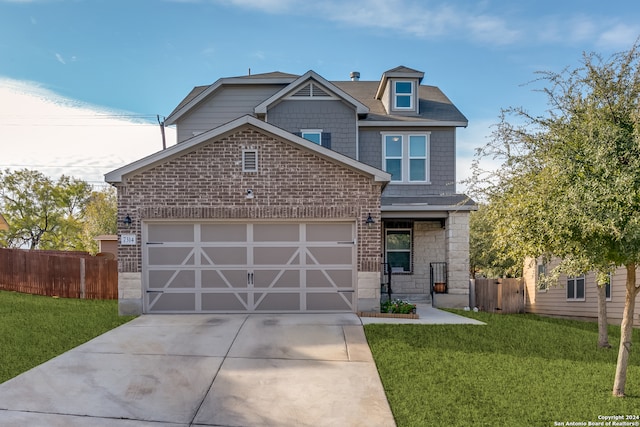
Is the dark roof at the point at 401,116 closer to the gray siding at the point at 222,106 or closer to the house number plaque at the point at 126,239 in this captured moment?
the gray siding at the point at 222,106

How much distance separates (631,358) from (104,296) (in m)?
14.9

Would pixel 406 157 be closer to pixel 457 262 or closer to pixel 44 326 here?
pixel 457 262

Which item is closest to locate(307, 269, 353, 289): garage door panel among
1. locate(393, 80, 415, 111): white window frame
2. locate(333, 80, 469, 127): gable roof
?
locate(333, 80, 469, 127): gable roof

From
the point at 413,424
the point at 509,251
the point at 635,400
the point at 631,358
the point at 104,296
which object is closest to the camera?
the point at 413,424

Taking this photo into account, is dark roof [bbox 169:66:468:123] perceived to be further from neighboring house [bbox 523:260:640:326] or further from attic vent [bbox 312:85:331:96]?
neighboring house [bbox 523:260:640:326]

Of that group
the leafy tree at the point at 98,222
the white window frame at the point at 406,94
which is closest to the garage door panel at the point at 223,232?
the white window frame at the point at 406,94

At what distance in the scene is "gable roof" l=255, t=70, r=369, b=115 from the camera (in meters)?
15.9

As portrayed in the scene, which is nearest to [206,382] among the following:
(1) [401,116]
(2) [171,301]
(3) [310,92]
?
(2) [171,301]

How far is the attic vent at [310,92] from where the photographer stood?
16.2 meters

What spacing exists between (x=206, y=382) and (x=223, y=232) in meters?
5.46

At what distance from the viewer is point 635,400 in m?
6.45

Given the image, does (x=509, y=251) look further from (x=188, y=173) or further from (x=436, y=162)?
(x=436, y=162)

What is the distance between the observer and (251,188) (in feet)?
39.1

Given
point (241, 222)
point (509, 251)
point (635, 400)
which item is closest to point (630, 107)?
point (509, 251)
